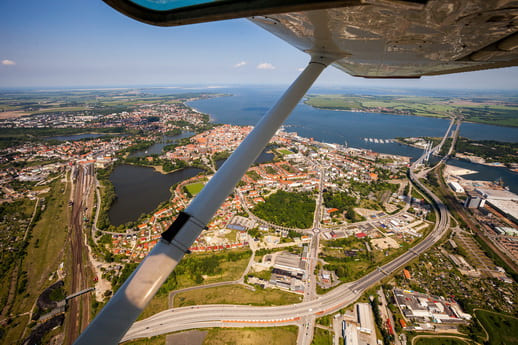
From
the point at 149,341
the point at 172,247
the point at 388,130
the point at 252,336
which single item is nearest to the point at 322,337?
the point at 252,336

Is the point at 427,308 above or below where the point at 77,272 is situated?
below

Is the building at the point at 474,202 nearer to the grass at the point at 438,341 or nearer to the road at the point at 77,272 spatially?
the grass at the point at 438,341

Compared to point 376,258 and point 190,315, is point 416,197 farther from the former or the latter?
point 190,315

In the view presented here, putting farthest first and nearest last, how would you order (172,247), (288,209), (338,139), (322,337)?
(338,139), (288,209), (322,337), (172,247)

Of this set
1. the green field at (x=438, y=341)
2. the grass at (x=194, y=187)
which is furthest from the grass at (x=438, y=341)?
the grass at (x=194, y=187)

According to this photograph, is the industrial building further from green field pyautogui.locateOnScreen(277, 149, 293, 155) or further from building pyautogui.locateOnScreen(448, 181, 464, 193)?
green field pyautogui.locateOnScreen(277, 149, 293, 155)

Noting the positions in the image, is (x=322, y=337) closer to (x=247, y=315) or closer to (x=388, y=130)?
(x=247, y=315)

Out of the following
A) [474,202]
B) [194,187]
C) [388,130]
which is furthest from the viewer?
[388,130]
